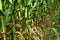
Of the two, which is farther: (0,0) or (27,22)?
(27,22)

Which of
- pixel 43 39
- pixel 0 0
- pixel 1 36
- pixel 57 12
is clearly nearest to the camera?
pixel 0 0

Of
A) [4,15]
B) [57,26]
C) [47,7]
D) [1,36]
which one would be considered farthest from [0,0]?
[47,7]

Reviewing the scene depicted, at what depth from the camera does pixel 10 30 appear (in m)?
1.27

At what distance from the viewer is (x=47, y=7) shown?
7.68ft

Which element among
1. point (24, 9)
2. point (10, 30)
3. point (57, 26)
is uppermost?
point (24, 9)

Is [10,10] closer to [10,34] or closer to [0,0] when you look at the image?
[0,0]

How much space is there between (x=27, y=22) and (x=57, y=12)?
2.44ft

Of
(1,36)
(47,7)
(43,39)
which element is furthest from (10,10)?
(47,7)

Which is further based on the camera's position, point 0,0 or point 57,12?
point 57,12

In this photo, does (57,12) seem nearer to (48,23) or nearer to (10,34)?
(48,23)

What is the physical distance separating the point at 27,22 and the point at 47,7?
99cm

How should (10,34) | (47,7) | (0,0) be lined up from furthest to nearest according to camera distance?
(47,7)
(10,34)
(0,0)

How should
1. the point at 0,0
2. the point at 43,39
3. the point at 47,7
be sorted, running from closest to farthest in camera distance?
the point at 0,0, the point at 43,39, the point at 47,7

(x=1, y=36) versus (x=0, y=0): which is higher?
(x=0, y=0)
